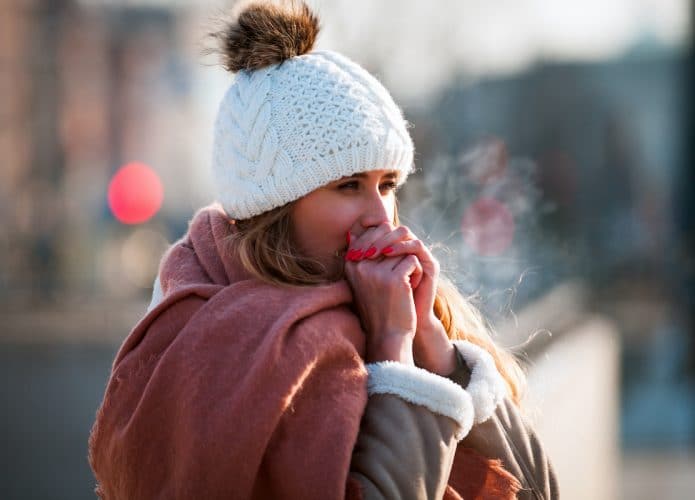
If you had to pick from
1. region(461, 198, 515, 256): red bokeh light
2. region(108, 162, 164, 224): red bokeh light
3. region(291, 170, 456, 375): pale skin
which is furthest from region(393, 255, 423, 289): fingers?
region(108, 162, 164, 224): red bokeh light

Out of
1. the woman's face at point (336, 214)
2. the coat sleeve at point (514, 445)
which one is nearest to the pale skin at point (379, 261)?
the woman's face at point (336, 214)

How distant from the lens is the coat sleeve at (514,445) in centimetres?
216

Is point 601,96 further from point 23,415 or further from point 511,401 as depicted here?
point 511,401

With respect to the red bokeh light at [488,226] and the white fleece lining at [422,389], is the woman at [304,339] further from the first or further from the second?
the red bokeh light at [488,226]

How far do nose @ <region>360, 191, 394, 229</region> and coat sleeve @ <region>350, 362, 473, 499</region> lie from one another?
0.33 m

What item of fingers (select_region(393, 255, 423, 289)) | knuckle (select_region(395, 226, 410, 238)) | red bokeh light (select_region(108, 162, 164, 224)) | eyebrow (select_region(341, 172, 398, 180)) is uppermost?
eyebrow (select_region(341, 172, 398, 180))

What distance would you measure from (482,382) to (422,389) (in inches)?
8.1

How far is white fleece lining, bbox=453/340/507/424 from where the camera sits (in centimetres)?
213

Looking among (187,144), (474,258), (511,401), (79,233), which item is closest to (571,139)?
(79,233)

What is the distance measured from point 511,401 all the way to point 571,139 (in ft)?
44.6

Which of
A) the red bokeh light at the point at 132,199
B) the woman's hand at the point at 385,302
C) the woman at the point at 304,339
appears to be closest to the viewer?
the woman at the point at 304,339

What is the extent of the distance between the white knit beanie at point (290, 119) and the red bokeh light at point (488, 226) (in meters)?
2.06

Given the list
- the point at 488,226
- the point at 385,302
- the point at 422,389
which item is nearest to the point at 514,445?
the point at 422,389

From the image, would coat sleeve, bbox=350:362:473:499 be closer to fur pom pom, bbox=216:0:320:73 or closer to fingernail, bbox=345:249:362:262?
fingernail, bbox=345:249:362:262
